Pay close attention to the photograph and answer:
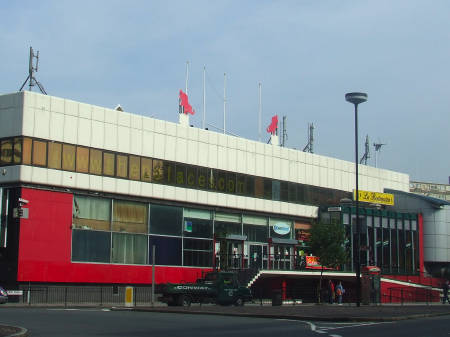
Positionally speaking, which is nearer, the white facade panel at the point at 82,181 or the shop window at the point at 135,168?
the white facade panel at the point at 82,181

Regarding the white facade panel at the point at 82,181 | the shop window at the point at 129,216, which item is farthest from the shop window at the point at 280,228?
the white facade panel at the point at 82,181

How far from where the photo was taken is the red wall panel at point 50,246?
147ft

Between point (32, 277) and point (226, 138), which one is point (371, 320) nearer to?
point (32, 277)

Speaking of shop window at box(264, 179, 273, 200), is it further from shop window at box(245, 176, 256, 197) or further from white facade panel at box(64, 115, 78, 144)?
white facade panel at box(64, 115, 78, 144)

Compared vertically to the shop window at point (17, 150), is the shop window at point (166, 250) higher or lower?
lower

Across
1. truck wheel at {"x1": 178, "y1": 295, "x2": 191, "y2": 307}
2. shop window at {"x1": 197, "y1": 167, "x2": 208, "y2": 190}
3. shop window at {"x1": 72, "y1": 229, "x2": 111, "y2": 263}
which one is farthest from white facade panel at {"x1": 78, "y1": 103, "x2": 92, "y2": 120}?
truck wheel at {"x1": 178, "y1": 295, "x2": 191, "y2": 307}

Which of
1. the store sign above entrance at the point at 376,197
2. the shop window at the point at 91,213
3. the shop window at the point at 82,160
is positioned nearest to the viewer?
the shop window at the point at 91,213

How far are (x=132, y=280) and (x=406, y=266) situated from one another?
30.3 m

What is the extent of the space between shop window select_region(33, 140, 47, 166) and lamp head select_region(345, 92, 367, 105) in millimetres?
18935

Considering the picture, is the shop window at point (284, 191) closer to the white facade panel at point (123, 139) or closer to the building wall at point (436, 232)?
the white facade panel at point (123, 139)

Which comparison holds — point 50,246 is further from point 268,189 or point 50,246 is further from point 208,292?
point 268,189

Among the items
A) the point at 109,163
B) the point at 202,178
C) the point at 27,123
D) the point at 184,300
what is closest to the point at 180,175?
the point at 202,178

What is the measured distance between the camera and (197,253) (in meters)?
55.3

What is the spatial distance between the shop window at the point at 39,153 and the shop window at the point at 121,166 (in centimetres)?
568
